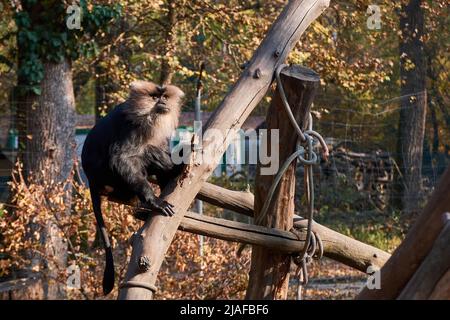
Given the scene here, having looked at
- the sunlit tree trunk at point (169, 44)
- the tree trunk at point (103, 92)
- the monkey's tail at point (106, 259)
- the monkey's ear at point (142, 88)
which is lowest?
the monkey's tail at point (106, 259)

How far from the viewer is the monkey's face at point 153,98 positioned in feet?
13.9

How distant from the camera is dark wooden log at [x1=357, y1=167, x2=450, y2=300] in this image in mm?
2262

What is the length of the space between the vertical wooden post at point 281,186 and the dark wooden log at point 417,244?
3.46 feet

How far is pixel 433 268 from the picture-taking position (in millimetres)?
2156

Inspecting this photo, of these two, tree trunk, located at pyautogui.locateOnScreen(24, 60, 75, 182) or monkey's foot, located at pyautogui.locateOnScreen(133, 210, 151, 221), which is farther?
tree trunk, located at pyautogui.locateOnScreen(24, 60, 75, 182)

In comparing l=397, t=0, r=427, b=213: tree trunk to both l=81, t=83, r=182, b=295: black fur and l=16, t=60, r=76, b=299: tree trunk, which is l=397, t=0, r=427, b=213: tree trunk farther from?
l=81, t=83, r=182, b=295: black fur

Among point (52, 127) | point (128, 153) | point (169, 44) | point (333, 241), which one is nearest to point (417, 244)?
point (333, 241)

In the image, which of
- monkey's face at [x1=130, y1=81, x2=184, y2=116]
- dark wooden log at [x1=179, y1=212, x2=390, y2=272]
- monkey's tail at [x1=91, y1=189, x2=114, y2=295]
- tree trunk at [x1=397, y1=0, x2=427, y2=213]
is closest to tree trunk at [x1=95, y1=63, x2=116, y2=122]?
tree trunk at [x1=397, y1=0, x2=427, y2=213]

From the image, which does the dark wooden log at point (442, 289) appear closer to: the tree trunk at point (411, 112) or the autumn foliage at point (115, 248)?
the autumn foliage at point (115, 248)

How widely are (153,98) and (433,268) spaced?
2525mm

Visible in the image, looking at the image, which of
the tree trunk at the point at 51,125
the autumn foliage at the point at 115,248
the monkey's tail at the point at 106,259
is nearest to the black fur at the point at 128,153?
the monkey's tail at the point at 106,259

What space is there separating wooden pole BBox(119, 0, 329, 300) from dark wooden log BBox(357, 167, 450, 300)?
0.91 meters

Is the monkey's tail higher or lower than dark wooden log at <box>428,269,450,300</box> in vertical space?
lower

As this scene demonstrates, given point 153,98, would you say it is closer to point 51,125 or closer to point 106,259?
point 106,259
